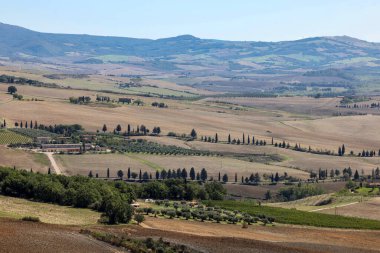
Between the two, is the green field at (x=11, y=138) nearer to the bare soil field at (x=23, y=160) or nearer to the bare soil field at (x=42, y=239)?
the bare soil field at (x=23, y=160)

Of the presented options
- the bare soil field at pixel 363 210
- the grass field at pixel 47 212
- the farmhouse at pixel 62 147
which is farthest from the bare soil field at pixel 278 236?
the farmhouse at pixel 62 147

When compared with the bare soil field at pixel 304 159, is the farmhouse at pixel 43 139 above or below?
above

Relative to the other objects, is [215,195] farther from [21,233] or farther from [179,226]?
[21,233]

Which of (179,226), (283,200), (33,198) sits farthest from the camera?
(283,200)

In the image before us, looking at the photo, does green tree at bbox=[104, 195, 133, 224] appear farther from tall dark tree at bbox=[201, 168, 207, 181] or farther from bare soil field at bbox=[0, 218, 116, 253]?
tall dark tree at bbox=[201, 168, 207, 181]

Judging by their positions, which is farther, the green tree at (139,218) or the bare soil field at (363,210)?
Result: the bare soil field at (363,210)

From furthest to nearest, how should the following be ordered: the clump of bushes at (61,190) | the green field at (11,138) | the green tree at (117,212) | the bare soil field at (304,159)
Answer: the bare soil field at (304,159)
the green field at (11,138)
the clump of bushes at (61,190)
the green tree at (117,212)

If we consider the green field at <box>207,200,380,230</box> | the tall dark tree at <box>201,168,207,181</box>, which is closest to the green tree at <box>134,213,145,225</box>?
the green field at <box>207,200,380,230</box>

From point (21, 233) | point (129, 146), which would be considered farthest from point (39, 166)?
point (21, 233)

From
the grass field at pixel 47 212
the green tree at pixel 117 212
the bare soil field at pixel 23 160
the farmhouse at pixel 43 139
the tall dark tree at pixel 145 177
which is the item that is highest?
the green tree at pixel 117 212
